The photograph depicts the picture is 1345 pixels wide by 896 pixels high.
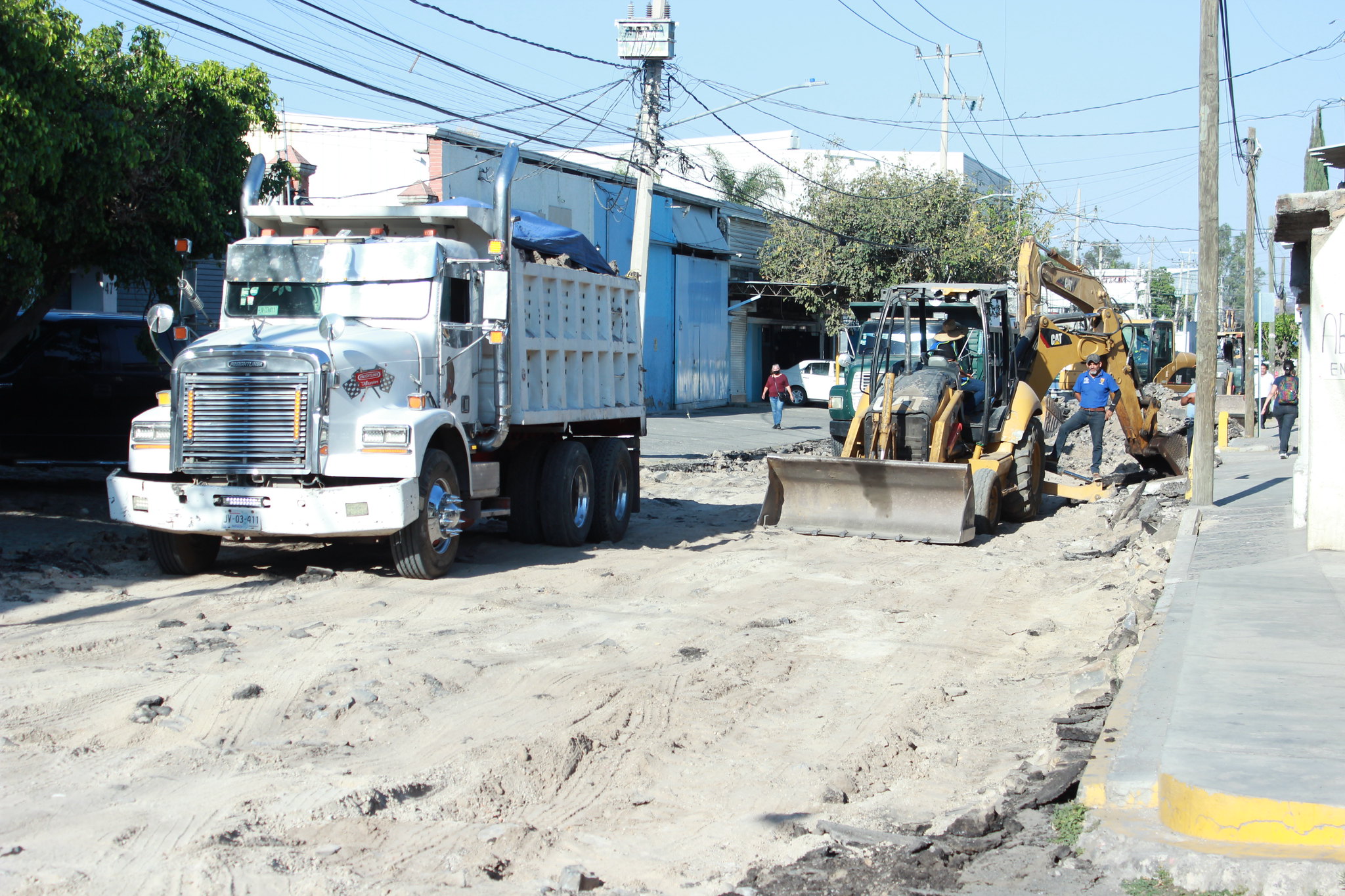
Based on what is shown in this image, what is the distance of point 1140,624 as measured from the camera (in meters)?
8.46

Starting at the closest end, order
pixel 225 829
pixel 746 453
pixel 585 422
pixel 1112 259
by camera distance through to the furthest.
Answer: pixel 225 829 → pixel 585 422 → pixel 746 453 → pixel 1112 259

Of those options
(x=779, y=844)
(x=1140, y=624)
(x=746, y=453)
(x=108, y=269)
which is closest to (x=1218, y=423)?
(x=746, y=453)

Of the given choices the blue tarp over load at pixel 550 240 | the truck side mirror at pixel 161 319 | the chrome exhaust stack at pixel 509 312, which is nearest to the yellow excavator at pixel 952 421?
the blue tarp over load at pixel 550 240

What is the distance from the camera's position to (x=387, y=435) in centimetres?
963

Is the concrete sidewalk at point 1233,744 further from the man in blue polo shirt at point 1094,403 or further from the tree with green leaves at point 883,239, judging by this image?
the tree with green leaves at point 883,239

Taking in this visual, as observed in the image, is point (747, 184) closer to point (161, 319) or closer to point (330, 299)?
point (330, 299)

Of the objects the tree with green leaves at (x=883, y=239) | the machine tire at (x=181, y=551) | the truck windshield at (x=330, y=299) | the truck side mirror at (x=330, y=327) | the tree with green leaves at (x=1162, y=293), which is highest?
the tree with green leaves at (x=1162, y=293)

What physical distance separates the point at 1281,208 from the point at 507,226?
6573 mm

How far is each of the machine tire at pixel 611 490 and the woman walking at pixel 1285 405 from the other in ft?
40.4

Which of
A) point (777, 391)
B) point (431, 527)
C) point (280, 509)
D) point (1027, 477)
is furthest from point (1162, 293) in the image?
point (280, 509)

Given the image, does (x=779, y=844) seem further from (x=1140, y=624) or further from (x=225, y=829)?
(x=1140, y=624)

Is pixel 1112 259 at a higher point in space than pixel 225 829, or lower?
higher

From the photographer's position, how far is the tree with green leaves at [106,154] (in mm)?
10172

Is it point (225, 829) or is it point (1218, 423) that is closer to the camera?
point (225, 829)
